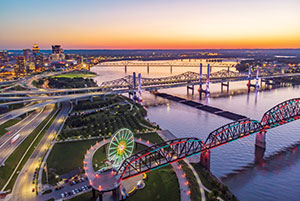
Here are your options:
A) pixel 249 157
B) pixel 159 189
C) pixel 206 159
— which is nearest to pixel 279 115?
pixel 249 157

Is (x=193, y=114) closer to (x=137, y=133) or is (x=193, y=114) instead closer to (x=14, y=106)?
(x=137, y=133)

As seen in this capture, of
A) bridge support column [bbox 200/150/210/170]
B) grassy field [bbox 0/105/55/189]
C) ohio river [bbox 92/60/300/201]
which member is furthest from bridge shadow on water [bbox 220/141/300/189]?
grassy field [bbox 0/105/55/189]

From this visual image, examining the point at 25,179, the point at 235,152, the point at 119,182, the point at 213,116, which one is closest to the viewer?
the point at 119,182

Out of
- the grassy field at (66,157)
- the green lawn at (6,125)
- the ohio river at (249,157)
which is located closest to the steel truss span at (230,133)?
the ohio river at (249,157)

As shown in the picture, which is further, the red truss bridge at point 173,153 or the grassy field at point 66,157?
the grassy field at point 66,157

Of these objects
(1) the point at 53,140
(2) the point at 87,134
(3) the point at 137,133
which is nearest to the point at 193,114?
(3) the point at 137,133

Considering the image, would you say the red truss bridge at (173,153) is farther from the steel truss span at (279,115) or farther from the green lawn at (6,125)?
the green lawn at (6,125)

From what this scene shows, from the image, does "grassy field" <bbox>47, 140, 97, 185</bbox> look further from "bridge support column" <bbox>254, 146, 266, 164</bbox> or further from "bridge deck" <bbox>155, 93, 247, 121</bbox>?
"bridge deck" <bbox>155, 93, 247, 121</bbox>
